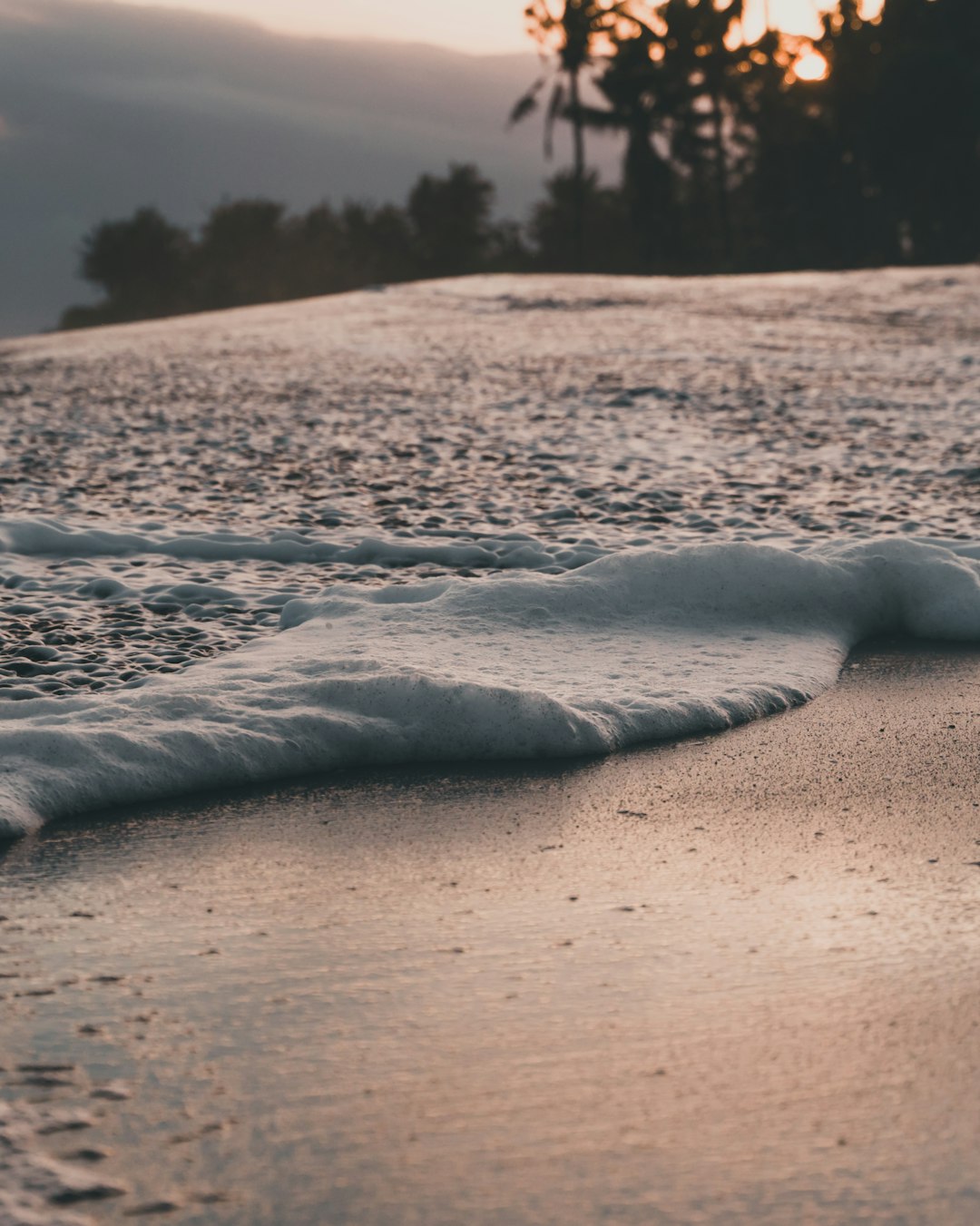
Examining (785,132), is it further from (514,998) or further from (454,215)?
(514,998)

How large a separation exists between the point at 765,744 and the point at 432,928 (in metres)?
0.98

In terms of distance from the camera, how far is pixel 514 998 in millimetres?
1558

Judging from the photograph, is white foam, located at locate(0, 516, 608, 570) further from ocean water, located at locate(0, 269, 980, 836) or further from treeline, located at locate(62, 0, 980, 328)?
treeline, located at locate(62, 0, 980, 328)

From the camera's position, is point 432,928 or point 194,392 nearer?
point 432,928

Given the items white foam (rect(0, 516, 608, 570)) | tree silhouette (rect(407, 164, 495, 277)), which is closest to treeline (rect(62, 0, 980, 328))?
tree silhouette (rect(407, 164, 495, 277))

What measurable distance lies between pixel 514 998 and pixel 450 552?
2573mm

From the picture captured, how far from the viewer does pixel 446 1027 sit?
59.0 inches

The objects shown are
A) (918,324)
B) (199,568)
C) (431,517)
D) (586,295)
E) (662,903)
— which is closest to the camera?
(662,903)

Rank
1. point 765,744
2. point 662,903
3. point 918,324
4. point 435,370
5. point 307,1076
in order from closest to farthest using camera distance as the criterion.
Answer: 1. point 307,1076
2. point 662,903
3. point 765,744
4. point 435,370
5. point 918,324

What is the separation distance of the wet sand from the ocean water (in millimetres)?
211

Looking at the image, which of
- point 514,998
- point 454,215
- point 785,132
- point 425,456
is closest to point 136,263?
point 454,215

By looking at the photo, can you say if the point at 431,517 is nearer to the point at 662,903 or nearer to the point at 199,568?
the point at 199,568

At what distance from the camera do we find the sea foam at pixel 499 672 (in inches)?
92.7

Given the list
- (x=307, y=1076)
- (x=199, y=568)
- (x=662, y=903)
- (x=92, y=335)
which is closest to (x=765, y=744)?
(x=662, y=903)
